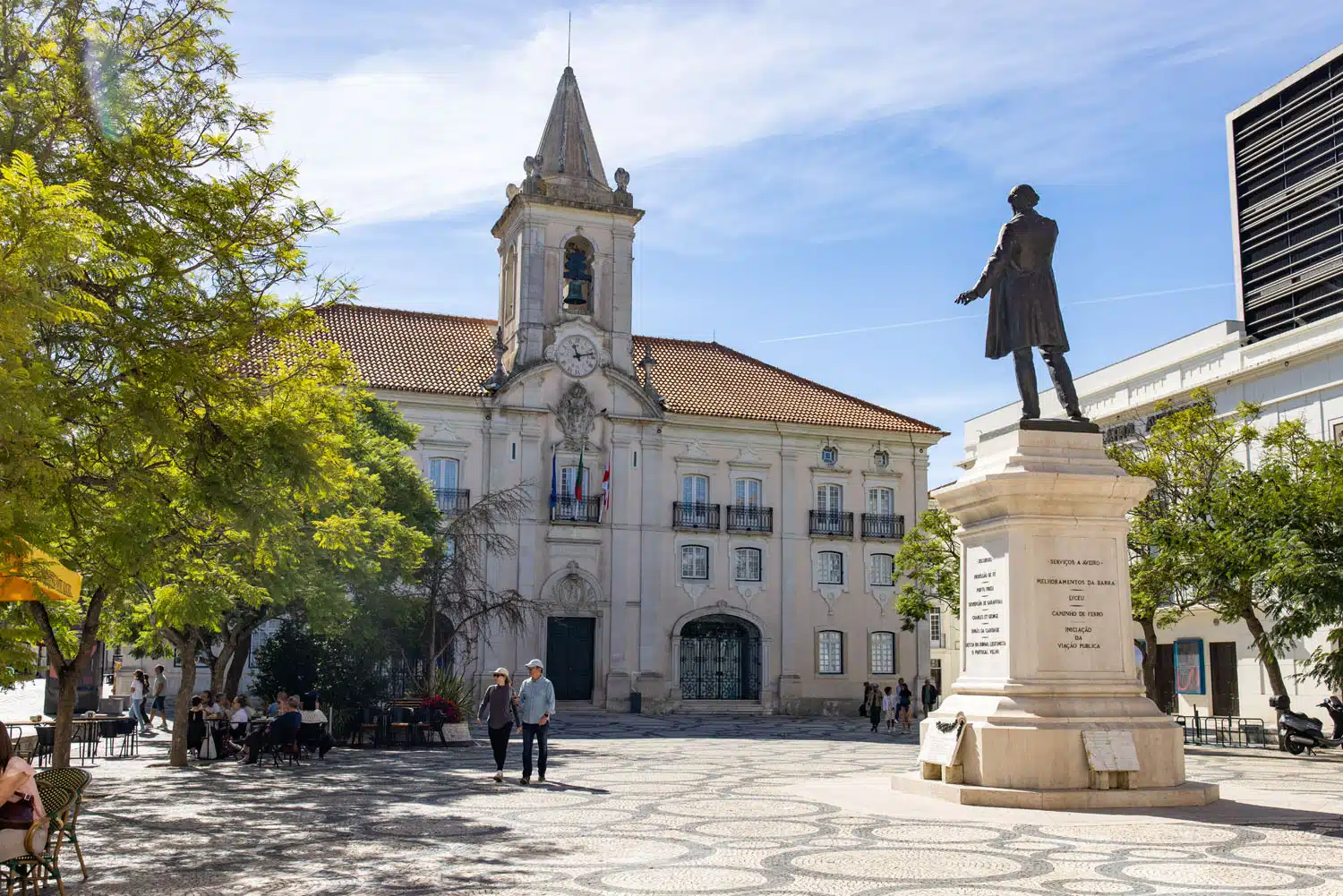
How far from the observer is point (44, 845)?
7008 mm

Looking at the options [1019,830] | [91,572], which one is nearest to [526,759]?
[91,572]

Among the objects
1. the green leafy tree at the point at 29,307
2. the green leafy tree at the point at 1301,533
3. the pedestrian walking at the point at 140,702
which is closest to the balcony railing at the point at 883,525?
the green leafy tree at the point at 1301,533

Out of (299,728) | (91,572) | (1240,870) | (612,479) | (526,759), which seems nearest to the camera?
(1240,870)

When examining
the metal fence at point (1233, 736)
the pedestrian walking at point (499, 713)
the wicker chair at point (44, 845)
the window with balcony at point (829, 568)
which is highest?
the window with balcony at point (829, 568)

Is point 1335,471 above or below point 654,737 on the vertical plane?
above

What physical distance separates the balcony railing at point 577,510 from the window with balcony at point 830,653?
27.6 feet

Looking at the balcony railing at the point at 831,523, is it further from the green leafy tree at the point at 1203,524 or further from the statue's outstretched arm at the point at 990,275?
the statue's outstretched arm at the point at 990,275

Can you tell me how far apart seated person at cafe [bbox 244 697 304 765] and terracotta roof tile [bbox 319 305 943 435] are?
21.2 metres

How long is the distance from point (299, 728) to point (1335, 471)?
54.1 feet

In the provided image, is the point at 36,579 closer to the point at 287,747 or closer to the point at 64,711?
the point at 64,711

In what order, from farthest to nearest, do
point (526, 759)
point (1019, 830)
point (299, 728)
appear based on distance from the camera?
point (299, 728) < point (526, 759) < point (1019, 830)

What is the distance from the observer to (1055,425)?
12.1 metres

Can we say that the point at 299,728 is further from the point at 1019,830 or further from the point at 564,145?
the point at 564,145

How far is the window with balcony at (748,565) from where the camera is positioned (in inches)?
1640
